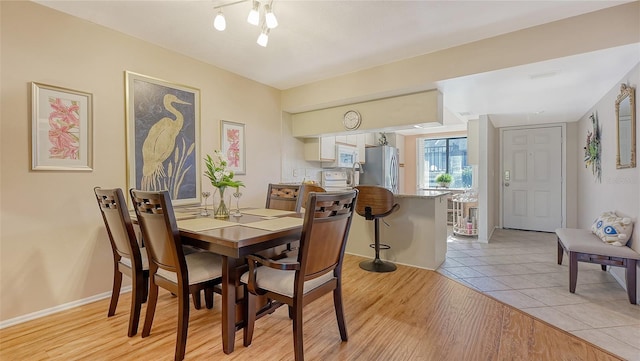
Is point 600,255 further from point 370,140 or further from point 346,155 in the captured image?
point 370,140

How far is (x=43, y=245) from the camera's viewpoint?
2.20 meters

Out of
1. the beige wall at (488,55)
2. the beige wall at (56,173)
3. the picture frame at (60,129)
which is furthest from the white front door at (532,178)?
the picture frame at (60,129)

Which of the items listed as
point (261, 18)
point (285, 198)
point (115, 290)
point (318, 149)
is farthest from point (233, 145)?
point (115, 290)

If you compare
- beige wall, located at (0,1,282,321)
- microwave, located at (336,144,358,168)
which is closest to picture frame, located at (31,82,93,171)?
beige wall, located at (0,1,282,321)

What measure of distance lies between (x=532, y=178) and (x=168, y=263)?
6.29 m

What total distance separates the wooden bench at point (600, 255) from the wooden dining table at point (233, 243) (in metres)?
2.59

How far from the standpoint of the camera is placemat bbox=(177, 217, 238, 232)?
178 centimetres

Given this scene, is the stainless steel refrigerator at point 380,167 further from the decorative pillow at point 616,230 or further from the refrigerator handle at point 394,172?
the decorative pillow at point 616,230

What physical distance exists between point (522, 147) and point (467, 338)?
16.4 ft

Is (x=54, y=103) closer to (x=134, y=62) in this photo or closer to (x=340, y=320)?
(x=134, y=62)

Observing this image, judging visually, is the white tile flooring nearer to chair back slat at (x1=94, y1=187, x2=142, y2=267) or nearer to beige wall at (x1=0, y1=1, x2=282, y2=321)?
chair back slat at (x1=94, y1=187, x2=142, y2=267)

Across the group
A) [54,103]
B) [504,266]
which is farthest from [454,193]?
[54,103]

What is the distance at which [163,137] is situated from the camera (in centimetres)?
290

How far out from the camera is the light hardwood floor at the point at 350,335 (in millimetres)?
1729
